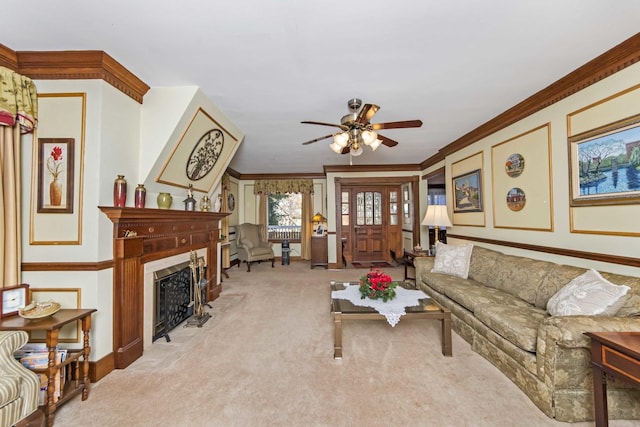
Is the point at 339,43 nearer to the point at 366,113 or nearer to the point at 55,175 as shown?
the point at 366,113

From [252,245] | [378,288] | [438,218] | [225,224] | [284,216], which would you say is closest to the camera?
[378,288]

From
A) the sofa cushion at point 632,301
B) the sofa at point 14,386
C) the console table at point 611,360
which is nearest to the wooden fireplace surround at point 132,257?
the sofa at point 14,386

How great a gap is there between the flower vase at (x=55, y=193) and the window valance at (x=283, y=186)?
204 inches

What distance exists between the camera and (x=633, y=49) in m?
1.89

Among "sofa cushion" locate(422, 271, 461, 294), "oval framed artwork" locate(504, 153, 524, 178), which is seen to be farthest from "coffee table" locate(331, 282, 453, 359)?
"oval framed artwork" locate(504, 153, 524, 178)

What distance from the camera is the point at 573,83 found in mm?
2348

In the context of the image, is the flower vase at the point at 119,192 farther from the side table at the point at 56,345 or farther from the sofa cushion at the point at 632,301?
the sofa cushion at the point at 632,301

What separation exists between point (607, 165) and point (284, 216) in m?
6.32

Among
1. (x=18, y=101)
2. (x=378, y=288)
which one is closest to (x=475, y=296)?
(x=378, y=288)

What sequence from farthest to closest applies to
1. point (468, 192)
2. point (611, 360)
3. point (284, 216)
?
1. point (284, 216)
2. point (468, 192)
3. point (611, 360)

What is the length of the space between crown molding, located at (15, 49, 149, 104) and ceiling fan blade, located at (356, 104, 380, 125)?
6.54 ft

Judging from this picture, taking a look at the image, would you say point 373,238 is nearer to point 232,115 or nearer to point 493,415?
point 232,115

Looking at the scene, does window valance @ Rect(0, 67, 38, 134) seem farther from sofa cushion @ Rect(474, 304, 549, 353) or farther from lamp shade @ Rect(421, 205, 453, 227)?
lamp shade @ Rect(421, 205, 453, 227)

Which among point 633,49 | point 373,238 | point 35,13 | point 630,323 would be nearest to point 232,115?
point 35,13
